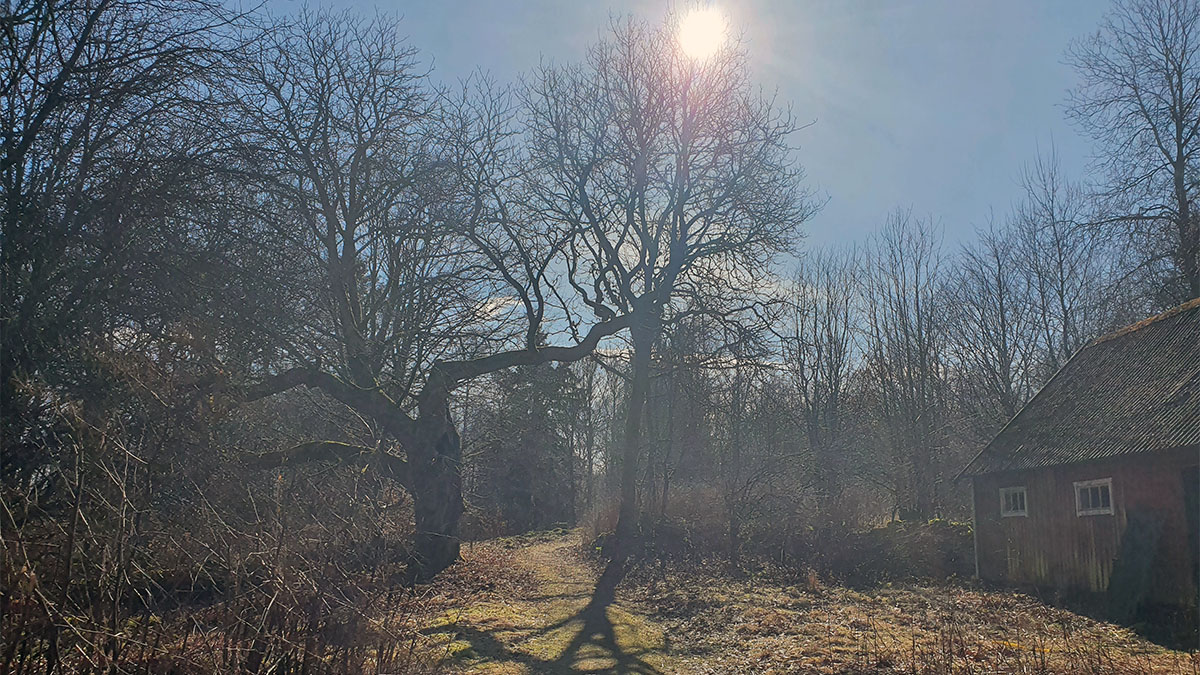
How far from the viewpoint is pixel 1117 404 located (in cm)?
1642

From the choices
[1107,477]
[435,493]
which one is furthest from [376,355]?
[1107,477]

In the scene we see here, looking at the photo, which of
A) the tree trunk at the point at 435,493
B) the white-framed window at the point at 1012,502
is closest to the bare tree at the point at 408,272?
the tree trunk at the point at 435,493

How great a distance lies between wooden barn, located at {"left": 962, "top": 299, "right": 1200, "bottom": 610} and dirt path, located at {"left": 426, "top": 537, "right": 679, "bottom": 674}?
8.25 metres

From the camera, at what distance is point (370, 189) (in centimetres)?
1633

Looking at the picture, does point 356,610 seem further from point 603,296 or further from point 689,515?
point 689,515

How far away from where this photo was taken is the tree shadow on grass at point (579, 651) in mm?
10094

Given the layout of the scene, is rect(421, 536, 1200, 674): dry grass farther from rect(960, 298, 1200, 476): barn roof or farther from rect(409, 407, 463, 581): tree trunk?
rect(960, 298, 1200, 476): barn roof

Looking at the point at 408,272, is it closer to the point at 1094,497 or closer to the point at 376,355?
the point at 376,355

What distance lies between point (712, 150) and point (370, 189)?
10.2m

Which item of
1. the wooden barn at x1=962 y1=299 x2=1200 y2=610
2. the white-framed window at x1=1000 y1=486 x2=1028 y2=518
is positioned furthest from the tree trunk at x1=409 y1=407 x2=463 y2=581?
the white-framed window at x1=1000 y1=486 x2=1028 y2=518

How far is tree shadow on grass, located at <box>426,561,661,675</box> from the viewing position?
10094mm

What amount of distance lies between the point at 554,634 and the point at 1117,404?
39.1ft

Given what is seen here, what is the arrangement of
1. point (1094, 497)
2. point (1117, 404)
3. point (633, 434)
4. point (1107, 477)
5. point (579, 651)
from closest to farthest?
point (579, 651)
point (1107, 477)
point (1094, 497)
point (1117, 404)
point (633, 434)

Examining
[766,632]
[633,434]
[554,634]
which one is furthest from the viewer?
[633,434]
